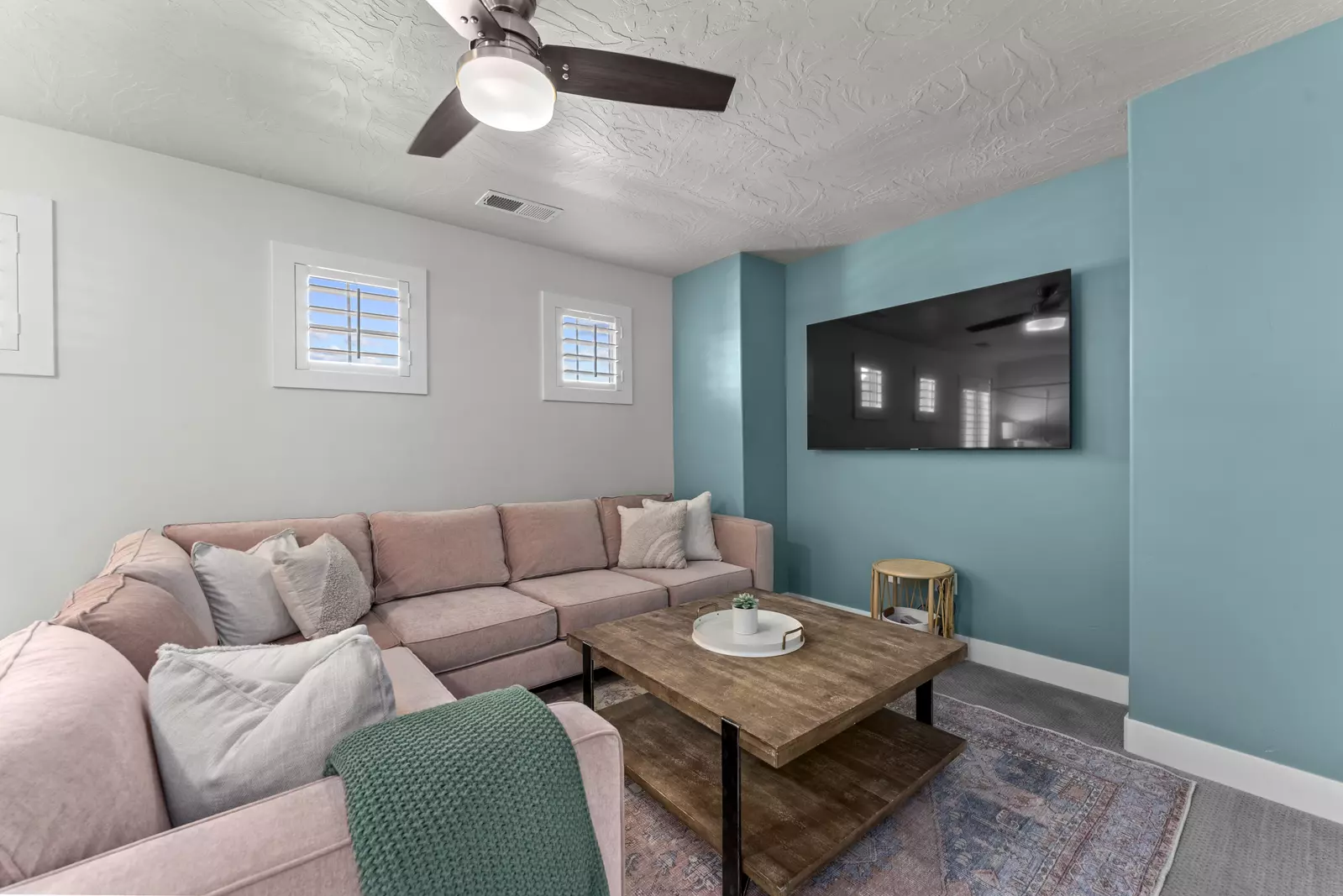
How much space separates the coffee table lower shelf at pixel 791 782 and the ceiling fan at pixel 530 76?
76.7 inches

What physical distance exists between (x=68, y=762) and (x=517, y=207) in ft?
9.42

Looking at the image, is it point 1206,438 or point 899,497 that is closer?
point 1206,438

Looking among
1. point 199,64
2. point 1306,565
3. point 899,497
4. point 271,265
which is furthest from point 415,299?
point 1306,565

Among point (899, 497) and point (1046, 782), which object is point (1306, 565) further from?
point (899, 497)

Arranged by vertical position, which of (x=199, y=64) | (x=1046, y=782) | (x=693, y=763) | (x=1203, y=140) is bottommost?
(x=1046, y=782)

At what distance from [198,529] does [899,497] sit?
141 inches

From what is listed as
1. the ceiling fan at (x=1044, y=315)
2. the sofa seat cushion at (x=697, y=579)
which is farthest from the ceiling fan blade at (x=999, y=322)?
the sofa seat cushion at (x=697, y=579)

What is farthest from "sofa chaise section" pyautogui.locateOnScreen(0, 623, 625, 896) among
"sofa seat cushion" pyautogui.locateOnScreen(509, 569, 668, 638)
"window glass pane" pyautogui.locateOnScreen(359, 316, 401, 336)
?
"window glass pane" pyautogui.locateOnScreen(359, 316, 401, 336)

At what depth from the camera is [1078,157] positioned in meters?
2.53

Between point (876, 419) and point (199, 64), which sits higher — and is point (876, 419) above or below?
below

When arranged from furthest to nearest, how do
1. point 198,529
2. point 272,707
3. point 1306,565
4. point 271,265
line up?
point 271,265
point 198,529
point 1306,565
point 272,707

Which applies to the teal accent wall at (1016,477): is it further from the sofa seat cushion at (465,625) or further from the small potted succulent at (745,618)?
the sofa seat cushion at (465,625)

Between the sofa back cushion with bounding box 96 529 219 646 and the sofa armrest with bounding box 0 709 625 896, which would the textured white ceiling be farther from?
the sofa armrest with bounding box 0 709 625 896

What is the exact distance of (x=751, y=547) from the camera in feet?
10.9
